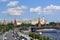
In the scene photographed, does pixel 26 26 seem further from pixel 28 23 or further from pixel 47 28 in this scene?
pixel 47 28

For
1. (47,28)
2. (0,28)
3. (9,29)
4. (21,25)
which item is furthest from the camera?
(21,25)

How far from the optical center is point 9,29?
57688 mm

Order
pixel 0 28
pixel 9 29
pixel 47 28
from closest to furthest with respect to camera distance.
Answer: pixel 0 28, pixel 9 29, pixel 47 28

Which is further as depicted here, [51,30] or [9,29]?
[51,30]

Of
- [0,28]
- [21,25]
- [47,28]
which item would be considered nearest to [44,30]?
[47,28]

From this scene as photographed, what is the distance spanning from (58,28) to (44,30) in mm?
4220

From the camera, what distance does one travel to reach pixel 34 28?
64.1 metres

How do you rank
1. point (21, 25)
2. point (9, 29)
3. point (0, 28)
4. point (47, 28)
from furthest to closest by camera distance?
point (21, 25) → point (47, 28) → point (9, 29) → point (0, 28)

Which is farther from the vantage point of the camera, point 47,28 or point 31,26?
point 31,26

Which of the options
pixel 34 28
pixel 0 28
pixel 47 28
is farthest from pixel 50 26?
pixel 0 28

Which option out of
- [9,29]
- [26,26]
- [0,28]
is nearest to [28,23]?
[26,26]

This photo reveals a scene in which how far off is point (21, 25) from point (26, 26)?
1.40m

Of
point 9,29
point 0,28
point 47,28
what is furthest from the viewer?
point 47,28

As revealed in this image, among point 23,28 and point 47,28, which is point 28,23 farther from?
point 47,28
